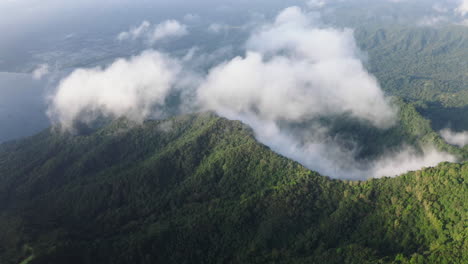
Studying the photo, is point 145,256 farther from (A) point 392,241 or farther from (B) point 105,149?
(B) point 105,149

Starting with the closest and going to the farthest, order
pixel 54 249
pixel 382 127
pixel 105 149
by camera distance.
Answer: pixel 54 249, pixel 105 149, pixel 382 127

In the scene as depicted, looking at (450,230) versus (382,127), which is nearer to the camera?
(450,230)

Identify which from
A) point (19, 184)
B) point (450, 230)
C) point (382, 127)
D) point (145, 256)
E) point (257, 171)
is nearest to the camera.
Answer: point (450, 230)

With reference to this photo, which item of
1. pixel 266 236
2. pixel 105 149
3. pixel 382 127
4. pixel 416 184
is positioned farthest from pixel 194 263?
pixel 382 127

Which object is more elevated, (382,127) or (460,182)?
(460,182)

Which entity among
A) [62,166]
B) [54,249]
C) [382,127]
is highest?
[54,249]

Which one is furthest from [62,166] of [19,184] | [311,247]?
[311,247]
